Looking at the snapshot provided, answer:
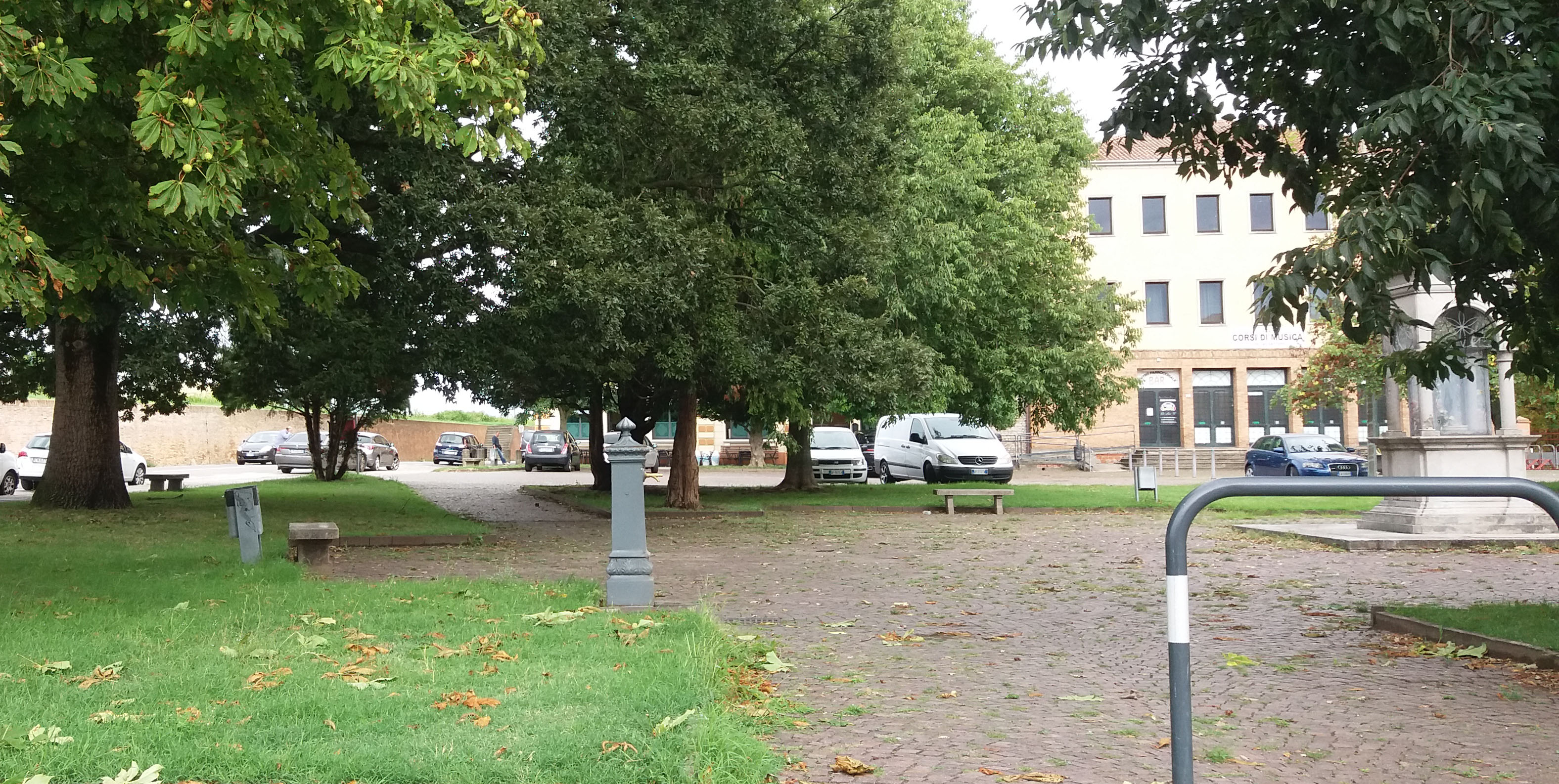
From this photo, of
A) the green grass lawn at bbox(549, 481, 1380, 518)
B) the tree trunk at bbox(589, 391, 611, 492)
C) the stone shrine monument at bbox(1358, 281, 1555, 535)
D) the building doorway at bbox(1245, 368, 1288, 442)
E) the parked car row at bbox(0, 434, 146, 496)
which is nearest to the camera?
the stone shrine monument at bbox(1358, 281, 1555, 535)

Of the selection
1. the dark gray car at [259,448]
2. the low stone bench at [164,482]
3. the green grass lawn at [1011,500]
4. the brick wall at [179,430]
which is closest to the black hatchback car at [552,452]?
the brick wall at [179,430]

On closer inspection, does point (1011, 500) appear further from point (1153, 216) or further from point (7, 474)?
point (1153, 216)

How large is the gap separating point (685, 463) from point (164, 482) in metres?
14.2

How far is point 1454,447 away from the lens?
49.6 ft

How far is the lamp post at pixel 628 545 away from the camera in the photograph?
28.8 feet

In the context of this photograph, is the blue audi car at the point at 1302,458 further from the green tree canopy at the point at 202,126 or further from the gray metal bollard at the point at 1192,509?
the gray metal bollard at the point at 1192,509

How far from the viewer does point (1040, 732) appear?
546 cm

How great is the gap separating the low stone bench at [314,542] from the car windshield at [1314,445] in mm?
30396

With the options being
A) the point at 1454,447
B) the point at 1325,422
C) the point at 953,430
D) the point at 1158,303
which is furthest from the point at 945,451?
the point at 1325,422

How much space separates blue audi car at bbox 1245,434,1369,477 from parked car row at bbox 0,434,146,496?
29466 mm

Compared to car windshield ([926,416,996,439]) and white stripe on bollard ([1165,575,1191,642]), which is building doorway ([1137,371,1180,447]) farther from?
white stripe on bollard ([1165,575,1191,642])

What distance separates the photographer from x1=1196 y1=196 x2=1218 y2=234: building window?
161 ft

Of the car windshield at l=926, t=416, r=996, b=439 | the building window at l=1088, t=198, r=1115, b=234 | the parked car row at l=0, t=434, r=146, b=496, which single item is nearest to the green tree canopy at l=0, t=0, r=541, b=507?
the parked car row at l=0, t=434, r=146, b=496

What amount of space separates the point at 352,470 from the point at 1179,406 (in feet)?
105
